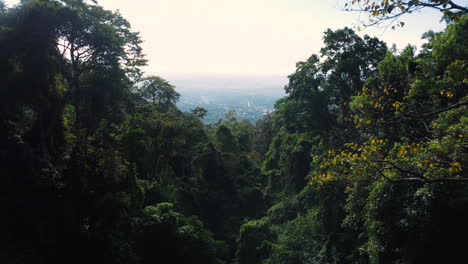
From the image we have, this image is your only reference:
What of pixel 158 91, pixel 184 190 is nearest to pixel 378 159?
pixel 184 190

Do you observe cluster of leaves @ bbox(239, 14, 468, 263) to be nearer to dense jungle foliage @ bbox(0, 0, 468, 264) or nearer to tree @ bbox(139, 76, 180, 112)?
dense jungle foliage @ bbox(0, 0, 468, 264)

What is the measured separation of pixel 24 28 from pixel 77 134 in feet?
13.7

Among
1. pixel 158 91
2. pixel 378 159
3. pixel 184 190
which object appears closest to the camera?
pixel 378 159

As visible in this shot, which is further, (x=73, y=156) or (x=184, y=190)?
(x=184, y=190)

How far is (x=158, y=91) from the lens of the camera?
2605 centimetres

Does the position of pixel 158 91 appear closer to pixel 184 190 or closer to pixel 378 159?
pixel 184 190

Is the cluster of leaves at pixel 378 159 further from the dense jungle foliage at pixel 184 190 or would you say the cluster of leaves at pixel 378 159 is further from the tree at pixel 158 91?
the tree at pixel 158 91

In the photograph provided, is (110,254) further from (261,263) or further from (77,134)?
(261,263)

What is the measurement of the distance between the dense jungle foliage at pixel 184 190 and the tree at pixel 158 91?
297 inches

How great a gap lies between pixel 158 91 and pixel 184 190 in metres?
11.1

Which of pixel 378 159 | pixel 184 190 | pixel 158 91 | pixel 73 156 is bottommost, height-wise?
pixel 184 190

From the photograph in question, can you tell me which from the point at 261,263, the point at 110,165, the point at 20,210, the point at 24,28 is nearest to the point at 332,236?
the point at 261,263

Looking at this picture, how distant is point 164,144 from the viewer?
1939 centimetres

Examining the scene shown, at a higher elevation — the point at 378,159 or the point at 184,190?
the point at 378,159
